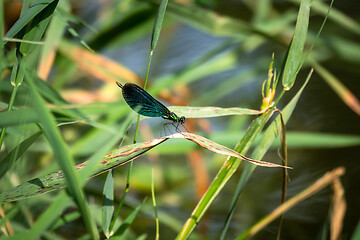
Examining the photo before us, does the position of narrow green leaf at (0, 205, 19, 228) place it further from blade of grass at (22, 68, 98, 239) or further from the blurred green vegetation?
blade of grass at (22, 68, 98, 239)

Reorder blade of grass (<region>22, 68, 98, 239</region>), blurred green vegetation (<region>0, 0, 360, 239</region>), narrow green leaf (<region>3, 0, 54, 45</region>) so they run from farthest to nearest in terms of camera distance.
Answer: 1. blurred green vegetation (<region>0, 0, 360, 239</region>)
2. narrow green leaf (<region>3, 0, 54, 45</region>)
3. blade of grass (<region>22, 68, 98, 239</region>)

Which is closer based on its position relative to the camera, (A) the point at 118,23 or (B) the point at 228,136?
(B) the point at 228,136

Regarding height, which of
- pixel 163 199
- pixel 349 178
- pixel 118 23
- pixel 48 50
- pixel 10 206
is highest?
pixel 118 23

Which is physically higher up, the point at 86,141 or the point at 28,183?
the point at 86,141

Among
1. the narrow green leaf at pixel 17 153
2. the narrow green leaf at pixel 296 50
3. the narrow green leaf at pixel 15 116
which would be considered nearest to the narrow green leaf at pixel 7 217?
the narrow green leaf at pixel 17 153

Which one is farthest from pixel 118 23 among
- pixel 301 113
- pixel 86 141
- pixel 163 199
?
pixel 301 113

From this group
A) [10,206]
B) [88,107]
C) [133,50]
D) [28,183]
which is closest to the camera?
[28,183]

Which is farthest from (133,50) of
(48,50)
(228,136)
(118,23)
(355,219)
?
(355,219)

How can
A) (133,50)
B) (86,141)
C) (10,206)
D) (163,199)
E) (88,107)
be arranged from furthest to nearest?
(133,50), (163,199), (86,141), (88,107), (10,206)

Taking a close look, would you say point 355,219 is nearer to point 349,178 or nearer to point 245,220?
point 349,178

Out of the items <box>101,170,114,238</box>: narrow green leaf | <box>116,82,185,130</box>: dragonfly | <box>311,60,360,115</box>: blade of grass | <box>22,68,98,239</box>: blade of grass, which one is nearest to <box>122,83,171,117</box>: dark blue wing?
<box>116,82,185,130</box>: dragonfly

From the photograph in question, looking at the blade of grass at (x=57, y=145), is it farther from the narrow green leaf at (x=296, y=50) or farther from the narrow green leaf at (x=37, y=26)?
the narrow green leaf at (x=296, y=50)
